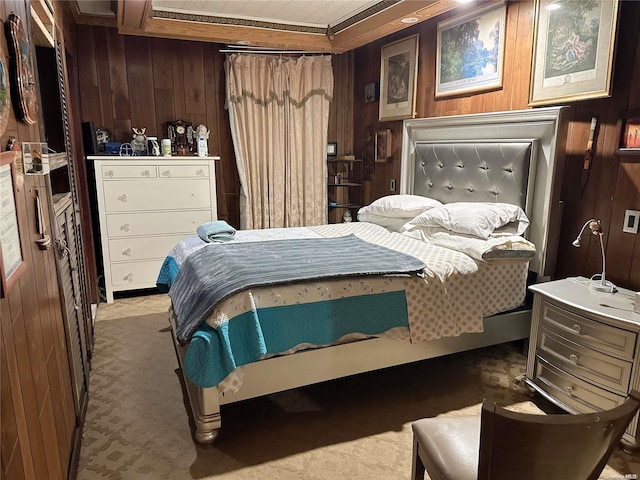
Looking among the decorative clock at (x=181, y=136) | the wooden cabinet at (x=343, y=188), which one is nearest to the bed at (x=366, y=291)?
the decorative clock at (x=181, y=136)

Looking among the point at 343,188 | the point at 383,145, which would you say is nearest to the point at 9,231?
the point at 383,145

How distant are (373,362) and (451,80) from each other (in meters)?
2.33

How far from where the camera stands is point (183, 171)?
404 centimetres

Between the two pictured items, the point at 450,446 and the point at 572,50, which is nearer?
the point at 450,446

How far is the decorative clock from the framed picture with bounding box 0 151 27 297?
10.6ft

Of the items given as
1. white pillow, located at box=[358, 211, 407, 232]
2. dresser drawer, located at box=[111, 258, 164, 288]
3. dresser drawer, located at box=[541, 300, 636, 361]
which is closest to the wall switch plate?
dresser drawer, located at box=[541, 300, 636, 361]

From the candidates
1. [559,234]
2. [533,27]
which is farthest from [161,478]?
[533,27]

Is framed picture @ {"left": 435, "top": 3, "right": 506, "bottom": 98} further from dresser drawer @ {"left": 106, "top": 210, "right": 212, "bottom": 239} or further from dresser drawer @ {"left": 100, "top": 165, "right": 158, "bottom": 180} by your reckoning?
dresser drawer @ {"left": 100, "top": 165, "right": 158, "bottom": 180}

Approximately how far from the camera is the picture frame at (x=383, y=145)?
14.2 feet

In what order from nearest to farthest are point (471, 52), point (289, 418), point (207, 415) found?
point (207, 415), point (289, 418), point (471, 52)

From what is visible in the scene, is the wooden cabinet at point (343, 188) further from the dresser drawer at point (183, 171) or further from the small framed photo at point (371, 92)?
the dresser drawer at point (183, 171)

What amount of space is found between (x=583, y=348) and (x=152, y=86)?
411 cm

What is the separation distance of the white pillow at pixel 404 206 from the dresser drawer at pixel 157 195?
1.67 m

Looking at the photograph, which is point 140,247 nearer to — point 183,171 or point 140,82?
point 183,171
